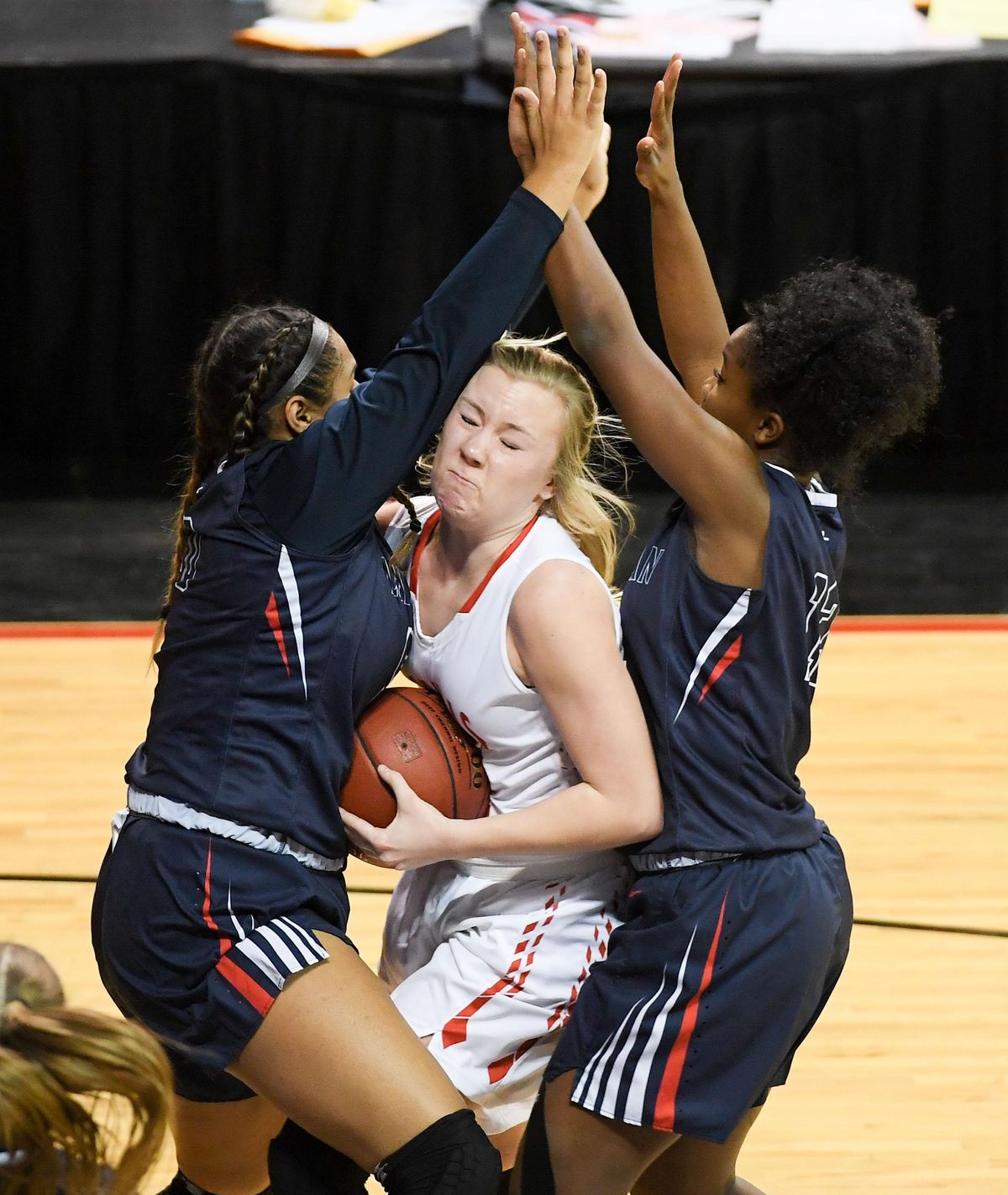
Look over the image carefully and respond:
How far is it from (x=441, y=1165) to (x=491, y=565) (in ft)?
2.68

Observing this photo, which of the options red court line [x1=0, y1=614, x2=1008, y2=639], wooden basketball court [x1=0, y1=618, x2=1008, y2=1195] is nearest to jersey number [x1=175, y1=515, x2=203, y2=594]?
wooden basketball court [x1=0, y1=618, x2=1008, y2=1195]

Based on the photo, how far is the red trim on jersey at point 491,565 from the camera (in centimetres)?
227

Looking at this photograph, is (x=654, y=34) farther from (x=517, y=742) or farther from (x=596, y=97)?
(x=517, y=742)

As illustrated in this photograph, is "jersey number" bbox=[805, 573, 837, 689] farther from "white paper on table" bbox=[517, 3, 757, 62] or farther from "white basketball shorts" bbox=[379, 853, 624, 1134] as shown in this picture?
"white paper on table" bbox=[517, 3, 757, 62]

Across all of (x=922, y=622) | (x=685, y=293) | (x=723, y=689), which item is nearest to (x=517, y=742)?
(x=723, y=689)

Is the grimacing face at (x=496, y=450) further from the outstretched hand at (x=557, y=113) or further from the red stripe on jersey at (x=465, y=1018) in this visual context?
the red stripe on jersey at (x=465, y=1018)

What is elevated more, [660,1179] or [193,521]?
[193,521]

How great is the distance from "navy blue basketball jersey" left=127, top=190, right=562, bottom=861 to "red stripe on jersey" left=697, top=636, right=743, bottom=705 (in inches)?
17.6

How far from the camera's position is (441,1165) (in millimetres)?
1985

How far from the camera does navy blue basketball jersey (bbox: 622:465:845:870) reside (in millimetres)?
2105

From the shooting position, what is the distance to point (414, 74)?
6426mm

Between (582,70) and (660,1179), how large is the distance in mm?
→ 1565

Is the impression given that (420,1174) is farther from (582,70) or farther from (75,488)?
(75,488)

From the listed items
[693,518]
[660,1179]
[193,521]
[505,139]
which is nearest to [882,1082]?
[660,1179]
